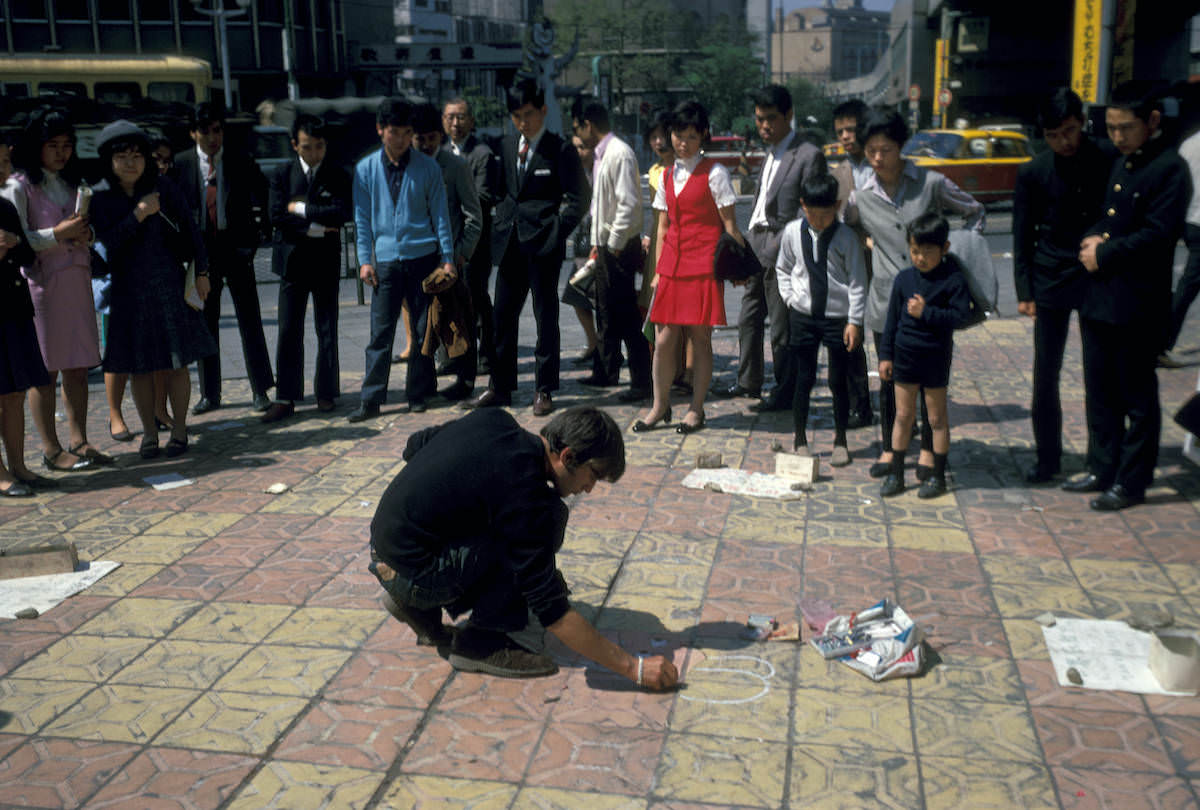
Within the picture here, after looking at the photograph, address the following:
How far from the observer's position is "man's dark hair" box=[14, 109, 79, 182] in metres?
6.15

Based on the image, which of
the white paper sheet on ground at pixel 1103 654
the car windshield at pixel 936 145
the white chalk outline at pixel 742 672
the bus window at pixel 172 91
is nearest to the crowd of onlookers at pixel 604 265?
the white paper sheet on ground at pixel 1103 654

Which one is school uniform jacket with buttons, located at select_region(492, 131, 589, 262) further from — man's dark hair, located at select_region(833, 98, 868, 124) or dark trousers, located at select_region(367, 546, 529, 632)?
dark trousers, located at select_region(367, 546, 529, 632)

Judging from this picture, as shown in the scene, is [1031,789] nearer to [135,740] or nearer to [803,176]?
[135,740]

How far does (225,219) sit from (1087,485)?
5452mm

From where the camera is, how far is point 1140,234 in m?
5.17

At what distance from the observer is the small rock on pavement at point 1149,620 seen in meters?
4.08

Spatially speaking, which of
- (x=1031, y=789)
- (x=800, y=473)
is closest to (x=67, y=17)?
(x=800, y=473)

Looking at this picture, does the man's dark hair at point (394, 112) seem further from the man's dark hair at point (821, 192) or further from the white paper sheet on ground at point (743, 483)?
the white paper sheet on ground at point (743, 483)

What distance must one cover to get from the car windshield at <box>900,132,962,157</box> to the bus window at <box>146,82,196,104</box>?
15.0 m

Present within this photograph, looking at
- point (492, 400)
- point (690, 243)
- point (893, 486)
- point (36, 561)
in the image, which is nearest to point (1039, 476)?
point (893, 486)

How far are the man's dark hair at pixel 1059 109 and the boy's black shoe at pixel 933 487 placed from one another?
1761 mm

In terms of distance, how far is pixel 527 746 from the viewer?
3477 millimetres

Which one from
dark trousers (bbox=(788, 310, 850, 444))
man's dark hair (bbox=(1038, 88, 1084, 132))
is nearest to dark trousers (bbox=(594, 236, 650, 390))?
dark trousers (bbox=(788, 310, 850, 444))

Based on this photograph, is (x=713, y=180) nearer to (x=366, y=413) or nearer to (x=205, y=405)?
(x=366, y=413)
